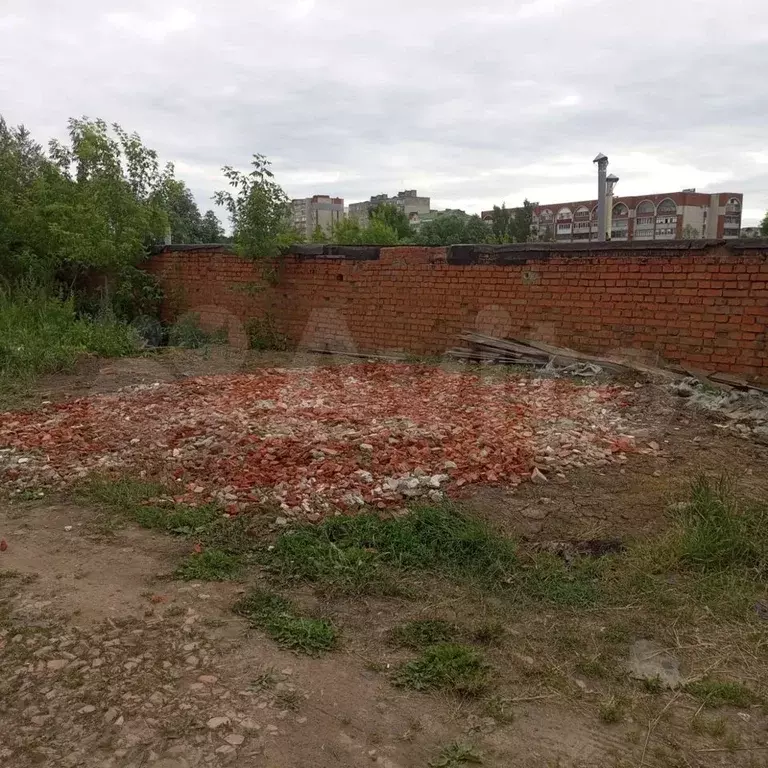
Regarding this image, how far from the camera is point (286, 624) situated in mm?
2812

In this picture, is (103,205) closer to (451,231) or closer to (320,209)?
(451,231)

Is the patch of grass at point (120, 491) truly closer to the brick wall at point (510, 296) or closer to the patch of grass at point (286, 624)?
the patch of grass at point (286, 624)

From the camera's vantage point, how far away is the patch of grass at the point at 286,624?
8.80 feet

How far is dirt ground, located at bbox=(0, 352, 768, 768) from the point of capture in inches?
82.8

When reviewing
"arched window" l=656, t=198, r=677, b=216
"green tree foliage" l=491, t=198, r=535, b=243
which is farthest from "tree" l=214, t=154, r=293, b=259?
"green tree foliage" l=491, t=198, r=535, b=243

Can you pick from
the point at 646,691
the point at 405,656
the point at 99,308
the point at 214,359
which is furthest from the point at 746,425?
the point at 99,308

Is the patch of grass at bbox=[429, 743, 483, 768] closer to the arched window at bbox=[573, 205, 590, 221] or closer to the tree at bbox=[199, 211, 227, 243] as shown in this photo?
the tree at bbox=[199, 211, 227, 243]

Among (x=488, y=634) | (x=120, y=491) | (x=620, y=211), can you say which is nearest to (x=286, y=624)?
(x=488, y=634)

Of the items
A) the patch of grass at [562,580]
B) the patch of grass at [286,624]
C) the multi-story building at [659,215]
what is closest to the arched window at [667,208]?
the multi-story building at [659,215]

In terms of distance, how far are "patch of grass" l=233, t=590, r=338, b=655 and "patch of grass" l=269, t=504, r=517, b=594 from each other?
279 mm

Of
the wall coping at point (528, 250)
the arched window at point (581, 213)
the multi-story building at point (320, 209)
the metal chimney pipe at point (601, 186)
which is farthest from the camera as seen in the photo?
the multi-story building at point (320, 209)

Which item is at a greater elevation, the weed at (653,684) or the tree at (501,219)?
the tree at (501,219)

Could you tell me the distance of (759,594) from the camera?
121 inches

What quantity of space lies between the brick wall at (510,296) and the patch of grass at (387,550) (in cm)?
443
